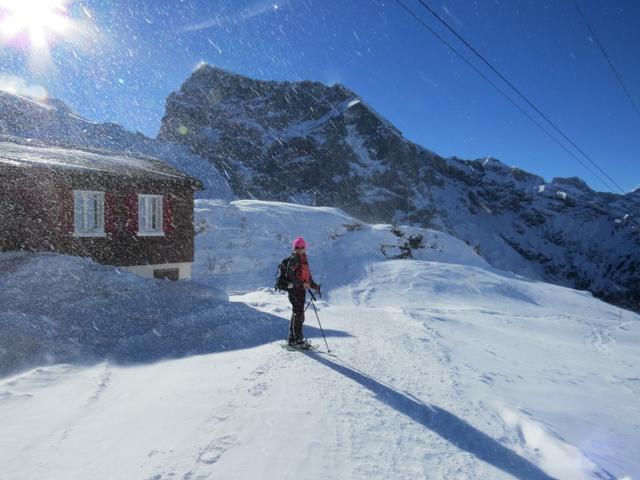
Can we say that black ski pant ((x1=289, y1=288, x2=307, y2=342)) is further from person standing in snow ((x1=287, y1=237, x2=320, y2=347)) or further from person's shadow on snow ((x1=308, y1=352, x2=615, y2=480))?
person's shadow on snow ((x1=308, y1=352, x2=615, y2=480))

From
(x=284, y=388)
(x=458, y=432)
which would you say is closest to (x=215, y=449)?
(x=284, y=388)

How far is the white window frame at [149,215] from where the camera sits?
15062mm

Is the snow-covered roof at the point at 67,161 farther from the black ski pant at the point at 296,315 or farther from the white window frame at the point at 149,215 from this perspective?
the black ski pant at the point at 296,315

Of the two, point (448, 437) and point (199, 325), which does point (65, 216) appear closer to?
point (199, 325)

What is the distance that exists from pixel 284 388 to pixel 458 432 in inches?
79.8

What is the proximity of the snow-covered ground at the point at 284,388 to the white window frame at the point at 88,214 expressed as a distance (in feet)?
8.17

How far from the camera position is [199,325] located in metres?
9.02

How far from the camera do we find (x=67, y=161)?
543 inches

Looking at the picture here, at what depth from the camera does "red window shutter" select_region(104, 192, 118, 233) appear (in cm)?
1404

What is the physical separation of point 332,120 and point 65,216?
396 feet

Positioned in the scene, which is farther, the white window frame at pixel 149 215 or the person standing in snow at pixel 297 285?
the white window frame at pixel 149 215

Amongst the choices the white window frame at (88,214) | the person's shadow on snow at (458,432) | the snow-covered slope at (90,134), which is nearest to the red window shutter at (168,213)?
the white window frame at (88,214)

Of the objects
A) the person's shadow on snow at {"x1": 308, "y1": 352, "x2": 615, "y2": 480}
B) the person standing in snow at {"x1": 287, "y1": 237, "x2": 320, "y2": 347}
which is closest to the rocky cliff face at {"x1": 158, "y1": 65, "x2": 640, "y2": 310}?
the person standing in snow at {"x1": 287, "y1": 237, "x2": 320, "y2": 347}

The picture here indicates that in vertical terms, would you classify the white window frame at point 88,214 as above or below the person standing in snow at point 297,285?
above
